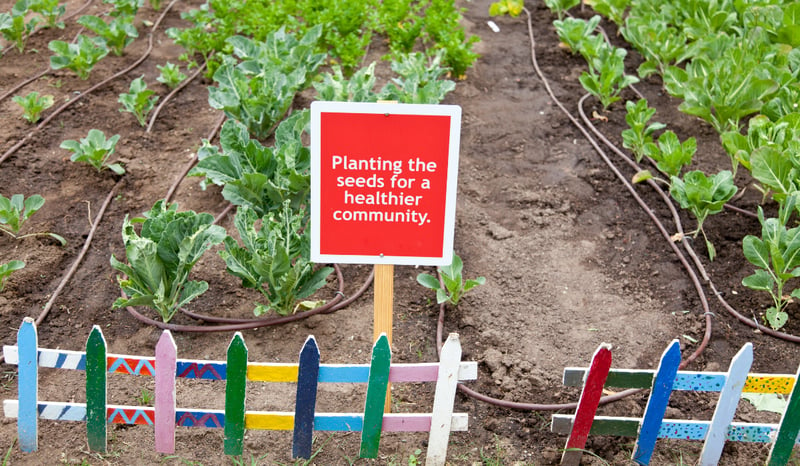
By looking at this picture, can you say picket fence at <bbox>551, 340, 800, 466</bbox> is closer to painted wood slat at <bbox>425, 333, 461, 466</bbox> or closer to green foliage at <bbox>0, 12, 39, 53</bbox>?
painted wood slat at <bbox>425, 333, 461, 466</bbox>

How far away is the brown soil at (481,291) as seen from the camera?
3346mm

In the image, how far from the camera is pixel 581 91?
6613mm

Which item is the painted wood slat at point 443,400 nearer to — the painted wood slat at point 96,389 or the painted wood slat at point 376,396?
the painted wood slat at point 376,396

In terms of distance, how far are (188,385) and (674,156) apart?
318cm

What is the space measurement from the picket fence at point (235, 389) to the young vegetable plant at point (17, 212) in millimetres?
1738

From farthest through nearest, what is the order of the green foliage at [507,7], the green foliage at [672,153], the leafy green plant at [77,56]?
the green foliage at [507,7] < the leafy green plant at [77,56] < the green foliage at [672,153]

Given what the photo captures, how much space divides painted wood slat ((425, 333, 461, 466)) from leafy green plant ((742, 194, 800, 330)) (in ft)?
6.28

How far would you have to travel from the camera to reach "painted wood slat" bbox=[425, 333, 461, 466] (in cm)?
278

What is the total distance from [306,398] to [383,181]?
0.85m

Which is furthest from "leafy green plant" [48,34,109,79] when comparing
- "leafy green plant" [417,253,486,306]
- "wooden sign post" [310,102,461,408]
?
"wooden sign post" [310,102,461,408]

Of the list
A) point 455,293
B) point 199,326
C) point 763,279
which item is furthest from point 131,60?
point 763,279

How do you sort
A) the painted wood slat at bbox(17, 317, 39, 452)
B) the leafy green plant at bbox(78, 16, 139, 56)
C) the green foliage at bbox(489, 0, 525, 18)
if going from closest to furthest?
the painted wood slat at bbox(17, 317, 39, 452) → the leafy green plant at bbox(78, 16, 139, 56) → the green foliage at bbox(489, 0, 525, 18)

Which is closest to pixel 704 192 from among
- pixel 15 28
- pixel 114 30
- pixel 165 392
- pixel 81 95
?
pixel 165 392

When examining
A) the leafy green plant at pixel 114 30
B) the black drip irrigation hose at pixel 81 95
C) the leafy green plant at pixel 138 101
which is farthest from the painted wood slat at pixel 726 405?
the leafy green plant at pixel 114 30
